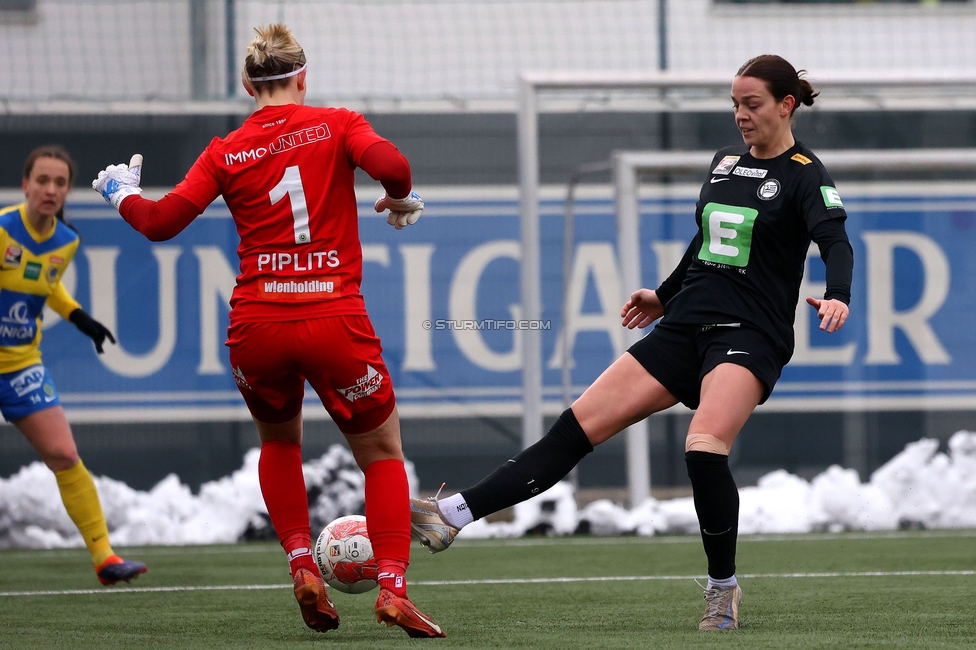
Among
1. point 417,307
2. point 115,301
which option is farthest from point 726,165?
point 115,301

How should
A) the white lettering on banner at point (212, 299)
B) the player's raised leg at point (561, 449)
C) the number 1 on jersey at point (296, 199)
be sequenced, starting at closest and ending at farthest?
the number 1 on jersey at point (296, 199)
the player's raised leg at point (561, 449)
the white lettering on banner at point (212, 299)

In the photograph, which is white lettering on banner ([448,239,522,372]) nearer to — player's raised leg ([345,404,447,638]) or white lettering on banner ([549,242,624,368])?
white lettering on banner ([549,242,624,368])

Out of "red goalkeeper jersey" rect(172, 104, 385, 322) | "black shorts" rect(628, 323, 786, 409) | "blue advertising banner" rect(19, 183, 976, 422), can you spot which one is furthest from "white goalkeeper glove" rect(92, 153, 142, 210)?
"blue advertising banner" rect(19, 183, 976, 422)

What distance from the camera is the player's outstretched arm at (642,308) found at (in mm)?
4461

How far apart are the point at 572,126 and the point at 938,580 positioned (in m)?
4.46

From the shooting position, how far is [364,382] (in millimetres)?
3785

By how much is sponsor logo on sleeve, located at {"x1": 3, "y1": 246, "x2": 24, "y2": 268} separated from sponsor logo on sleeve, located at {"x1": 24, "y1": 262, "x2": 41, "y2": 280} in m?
0.04

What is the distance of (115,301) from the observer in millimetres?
8562

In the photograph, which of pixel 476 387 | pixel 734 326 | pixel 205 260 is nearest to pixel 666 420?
pixel 476 387

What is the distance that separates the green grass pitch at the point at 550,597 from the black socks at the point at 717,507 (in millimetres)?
209

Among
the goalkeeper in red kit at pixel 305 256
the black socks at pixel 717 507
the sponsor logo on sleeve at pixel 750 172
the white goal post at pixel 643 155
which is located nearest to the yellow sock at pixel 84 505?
the goalkeeper in red kit at pixel 305 256

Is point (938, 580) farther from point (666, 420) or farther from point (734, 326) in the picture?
point (666, 420)

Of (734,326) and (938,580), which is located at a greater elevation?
(734,326)

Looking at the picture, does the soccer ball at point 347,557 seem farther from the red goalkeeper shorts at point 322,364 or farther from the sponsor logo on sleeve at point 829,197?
the sponsor logo on sleeve at point 829,197
